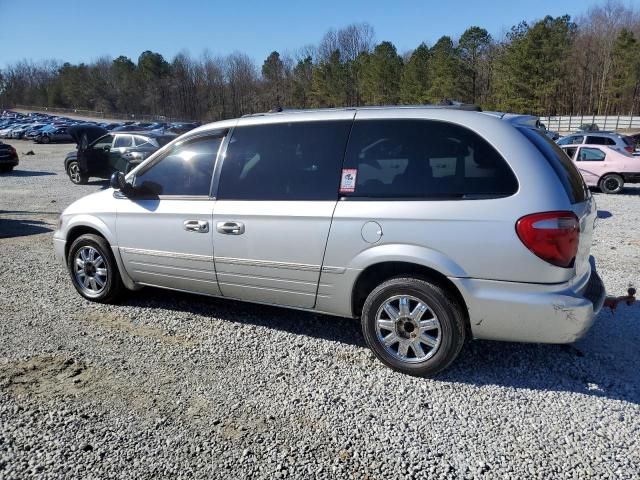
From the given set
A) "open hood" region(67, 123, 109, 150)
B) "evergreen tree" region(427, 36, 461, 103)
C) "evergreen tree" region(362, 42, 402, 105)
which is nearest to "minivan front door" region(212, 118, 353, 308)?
"open hood" region(67, 123, 109, 150)

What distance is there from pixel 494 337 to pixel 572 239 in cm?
81

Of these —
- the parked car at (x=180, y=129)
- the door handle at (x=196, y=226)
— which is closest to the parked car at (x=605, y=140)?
the door handle at (x=196, y=226)

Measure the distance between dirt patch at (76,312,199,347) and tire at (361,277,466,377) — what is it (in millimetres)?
1580

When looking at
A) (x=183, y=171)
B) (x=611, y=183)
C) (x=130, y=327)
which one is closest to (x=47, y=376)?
(x=130, y=327)

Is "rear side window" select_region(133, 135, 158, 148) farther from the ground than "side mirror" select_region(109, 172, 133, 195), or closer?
farther from the ground

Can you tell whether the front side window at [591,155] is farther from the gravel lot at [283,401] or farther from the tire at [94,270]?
the tire at [94,270]

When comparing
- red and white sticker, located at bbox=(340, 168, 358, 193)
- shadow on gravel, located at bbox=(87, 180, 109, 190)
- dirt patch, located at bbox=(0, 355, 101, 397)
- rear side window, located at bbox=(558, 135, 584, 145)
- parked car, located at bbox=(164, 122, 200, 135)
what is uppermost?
parked car, located at bbox=(164, 122, 200, 135)

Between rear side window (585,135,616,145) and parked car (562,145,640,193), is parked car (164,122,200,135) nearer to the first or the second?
rear side window (585,135,616,145)

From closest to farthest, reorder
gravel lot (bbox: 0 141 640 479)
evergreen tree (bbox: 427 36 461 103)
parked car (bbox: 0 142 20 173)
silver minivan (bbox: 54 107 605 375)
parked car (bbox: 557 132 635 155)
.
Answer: gravel lot (bbox: 0 141 640 479), silver minivan (bbox: 54 107 605 375), parked car (bbox: 557 132 635 155), parked car (bbox: 0 142 20 173), evergreen tree (bbox: 427 36 461 103)

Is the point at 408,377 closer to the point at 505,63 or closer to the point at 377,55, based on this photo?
the point at 505,63

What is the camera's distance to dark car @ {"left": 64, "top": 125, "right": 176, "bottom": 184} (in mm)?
15172

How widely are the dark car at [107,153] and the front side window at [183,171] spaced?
11.3 meters

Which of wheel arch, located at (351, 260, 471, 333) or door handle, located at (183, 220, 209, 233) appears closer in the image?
wheel arch, located at (351, 260, 471, 333)

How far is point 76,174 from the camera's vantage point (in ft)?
52.2
